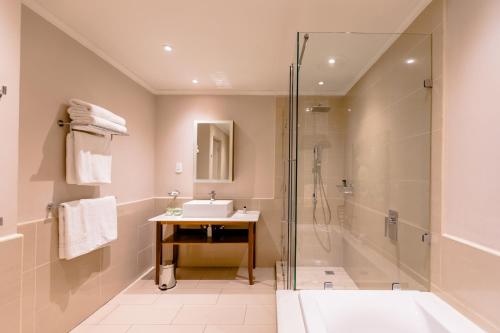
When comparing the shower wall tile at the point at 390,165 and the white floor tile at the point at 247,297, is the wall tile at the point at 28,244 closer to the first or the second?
the white floor tile at the point at 247,297

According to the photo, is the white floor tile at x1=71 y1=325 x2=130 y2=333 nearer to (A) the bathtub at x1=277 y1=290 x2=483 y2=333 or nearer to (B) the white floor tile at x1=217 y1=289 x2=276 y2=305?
(B) the white floor tile at x1=217 y1=289 x2=276 y2=305

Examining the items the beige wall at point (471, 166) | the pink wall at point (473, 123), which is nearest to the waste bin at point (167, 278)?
the beige wall at point (471, 166)

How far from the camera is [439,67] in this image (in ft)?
4.79

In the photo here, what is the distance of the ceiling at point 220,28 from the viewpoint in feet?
5.46

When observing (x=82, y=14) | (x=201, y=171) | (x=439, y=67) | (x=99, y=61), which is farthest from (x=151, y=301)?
(x=439, y=67)

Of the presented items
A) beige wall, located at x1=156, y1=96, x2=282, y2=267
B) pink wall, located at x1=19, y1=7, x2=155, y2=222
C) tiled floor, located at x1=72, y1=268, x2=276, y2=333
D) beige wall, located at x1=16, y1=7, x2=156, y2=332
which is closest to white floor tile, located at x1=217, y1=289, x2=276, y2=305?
tiled floor, located at x1=72, y1=268, x2=276, y2=333

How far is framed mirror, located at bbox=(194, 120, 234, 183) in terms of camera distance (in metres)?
3.31

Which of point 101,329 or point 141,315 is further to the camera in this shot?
point 141,315

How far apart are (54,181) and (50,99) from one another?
0.57 metres

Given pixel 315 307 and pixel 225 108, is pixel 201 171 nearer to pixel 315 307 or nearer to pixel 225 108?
pixel 225 108

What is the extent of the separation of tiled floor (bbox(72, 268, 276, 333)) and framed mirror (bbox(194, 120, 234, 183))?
1.20 meters

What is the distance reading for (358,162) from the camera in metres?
2.11

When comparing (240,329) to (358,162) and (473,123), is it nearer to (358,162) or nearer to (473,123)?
(358,162)

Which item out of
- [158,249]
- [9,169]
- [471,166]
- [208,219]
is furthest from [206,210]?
[471,166]
